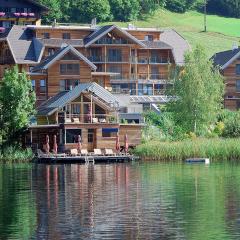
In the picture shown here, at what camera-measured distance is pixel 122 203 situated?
176 feet

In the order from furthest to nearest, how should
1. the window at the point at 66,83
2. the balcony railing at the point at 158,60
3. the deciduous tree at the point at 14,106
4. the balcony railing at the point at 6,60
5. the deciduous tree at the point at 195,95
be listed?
the balcony railing at the point at 158,60 → the balcony railing at the point at 6,60 → the window at the point at 66,83 → the deciduous tree at the point at 195,95 → the deciduous tree at the point at 14,106

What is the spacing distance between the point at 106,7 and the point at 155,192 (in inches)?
4134

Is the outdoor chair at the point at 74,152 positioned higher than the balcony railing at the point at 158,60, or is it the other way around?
the balcony railing at the point at 158,60

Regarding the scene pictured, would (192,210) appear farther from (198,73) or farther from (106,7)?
(106,7)

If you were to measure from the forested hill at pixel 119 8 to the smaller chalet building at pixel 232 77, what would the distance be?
36.7m

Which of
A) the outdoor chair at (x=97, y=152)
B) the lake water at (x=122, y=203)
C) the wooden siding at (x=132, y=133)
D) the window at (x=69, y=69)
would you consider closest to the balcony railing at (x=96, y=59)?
the window at (x=69, y=69)

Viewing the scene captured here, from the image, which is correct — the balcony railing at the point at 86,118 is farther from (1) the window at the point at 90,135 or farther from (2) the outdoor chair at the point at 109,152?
(2) the outdoor chair at the point at 109,152

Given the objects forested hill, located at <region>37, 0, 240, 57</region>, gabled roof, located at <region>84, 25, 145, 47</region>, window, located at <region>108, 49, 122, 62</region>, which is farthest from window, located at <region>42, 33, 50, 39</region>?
forested hill, located at <region>37, 0, 240, 57</region>

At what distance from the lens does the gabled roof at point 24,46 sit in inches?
4690

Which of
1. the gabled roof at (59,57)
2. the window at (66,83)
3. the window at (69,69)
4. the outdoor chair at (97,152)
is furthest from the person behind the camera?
the window at (66,83)

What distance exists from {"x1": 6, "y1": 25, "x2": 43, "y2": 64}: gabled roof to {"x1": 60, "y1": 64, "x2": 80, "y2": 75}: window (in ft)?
24.8

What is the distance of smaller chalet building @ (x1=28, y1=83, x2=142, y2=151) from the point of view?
95.1 m

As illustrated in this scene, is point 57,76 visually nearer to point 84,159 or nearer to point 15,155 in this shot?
point 15,155

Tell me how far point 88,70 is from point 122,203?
60274 mm
